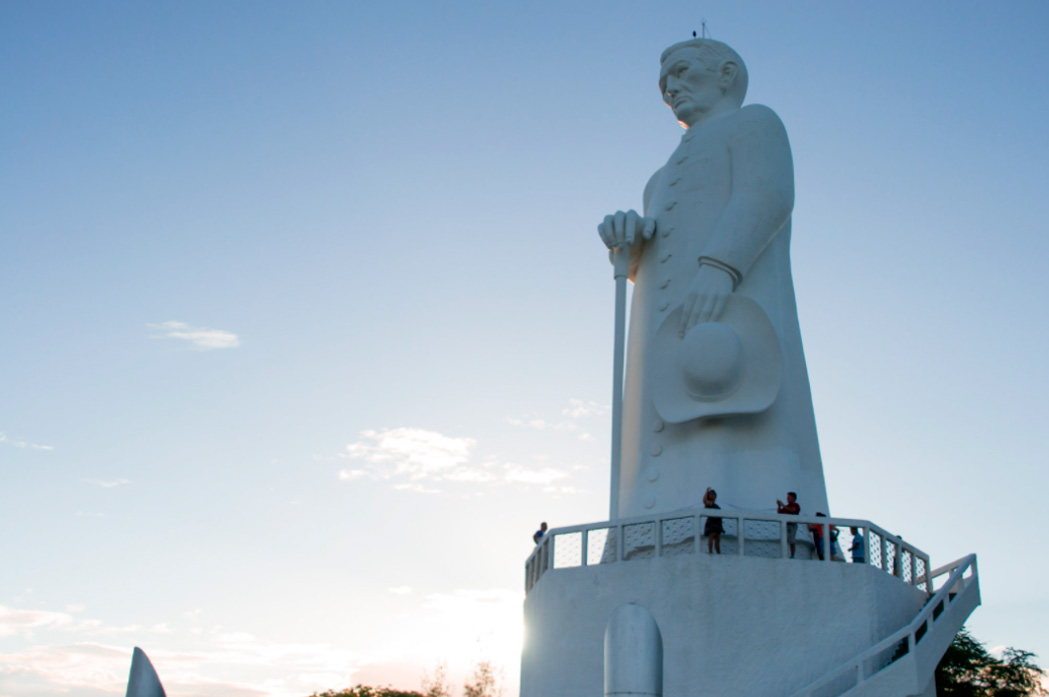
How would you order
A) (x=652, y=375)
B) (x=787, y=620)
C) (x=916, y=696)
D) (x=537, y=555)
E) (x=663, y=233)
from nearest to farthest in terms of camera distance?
1. (x=916, y=696)
2. (x=787, y=620)
3. (x=537, y=555)
4. (x=652, y=375)
5. (x=663, y=233)

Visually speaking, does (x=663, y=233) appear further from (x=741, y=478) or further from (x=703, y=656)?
(x=703, y=656)

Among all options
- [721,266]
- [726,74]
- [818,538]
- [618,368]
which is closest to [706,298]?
[721,266]

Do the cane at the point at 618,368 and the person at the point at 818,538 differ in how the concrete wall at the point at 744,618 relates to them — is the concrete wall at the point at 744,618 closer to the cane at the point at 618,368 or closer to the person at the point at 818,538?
the person at the point at 818,538

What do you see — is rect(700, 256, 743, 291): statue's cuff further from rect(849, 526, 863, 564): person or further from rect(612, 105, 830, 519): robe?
rect(849, 526, 863, 564): person

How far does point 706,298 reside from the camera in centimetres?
1467

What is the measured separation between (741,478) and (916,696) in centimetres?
409

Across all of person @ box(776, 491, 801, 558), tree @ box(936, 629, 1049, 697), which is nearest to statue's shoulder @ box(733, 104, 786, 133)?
person @ box(776, 491, 801, 558)

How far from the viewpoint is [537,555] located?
1389 centimetres

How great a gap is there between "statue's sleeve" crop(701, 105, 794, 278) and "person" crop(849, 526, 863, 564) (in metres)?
4.28

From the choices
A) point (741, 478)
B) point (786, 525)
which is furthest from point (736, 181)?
point (786, 525)

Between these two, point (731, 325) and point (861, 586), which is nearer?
point (861, 586)

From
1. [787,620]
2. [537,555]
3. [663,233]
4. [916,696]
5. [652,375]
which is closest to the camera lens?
[916,696]

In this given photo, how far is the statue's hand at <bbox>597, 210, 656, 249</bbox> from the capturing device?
53.7 feet

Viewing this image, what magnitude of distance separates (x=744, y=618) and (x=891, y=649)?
5.13 feet
